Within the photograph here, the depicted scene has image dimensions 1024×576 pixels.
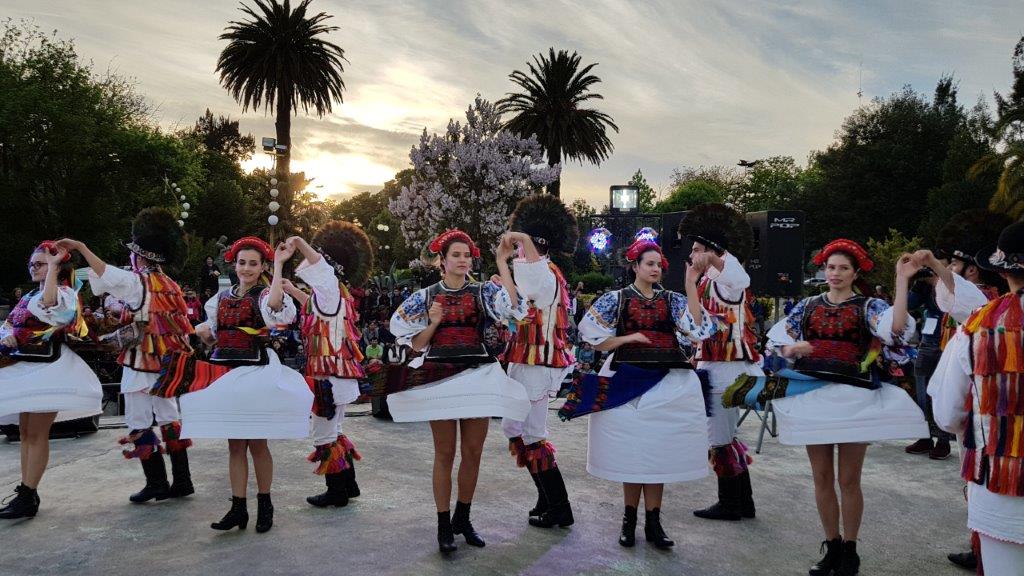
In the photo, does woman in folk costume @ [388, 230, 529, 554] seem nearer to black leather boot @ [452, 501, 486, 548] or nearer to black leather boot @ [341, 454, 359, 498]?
black leather boot @ [452, 501, 486, 548]

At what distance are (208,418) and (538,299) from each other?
2221 millimetres

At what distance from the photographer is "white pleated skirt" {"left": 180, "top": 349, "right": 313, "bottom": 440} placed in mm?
5047

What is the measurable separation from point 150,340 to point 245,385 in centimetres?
139

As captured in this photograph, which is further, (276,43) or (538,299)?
(276,43)

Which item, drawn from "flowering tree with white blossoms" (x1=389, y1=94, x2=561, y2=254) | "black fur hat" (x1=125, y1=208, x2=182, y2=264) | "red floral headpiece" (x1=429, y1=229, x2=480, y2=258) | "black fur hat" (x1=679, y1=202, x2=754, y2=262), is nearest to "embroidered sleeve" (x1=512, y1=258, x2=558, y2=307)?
"red floral headpiece" (x1=429, y1=229, x2=480, y2=258)

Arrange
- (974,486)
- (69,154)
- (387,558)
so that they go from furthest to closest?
(69,154) → (387,558) → (974,486)

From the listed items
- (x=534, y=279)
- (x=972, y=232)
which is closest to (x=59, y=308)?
(x=534, y=279)

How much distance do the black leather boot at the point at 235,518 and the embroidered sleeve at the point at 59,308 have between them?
1.88 metres

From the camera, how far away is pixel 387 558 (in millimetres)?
4730

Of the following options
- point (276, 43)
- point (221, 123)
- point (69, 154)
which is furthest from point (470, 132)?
point (221, 123)

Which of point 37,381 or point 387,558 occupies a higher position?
point 37,381

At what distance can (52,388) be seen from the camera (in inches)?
226

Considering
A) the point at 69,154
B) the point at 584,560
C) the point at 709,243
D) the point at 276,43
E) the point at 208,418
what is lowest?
the point at 584,560

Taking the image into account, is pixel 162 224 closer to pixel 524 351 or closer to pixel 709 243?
pixel 524 351
